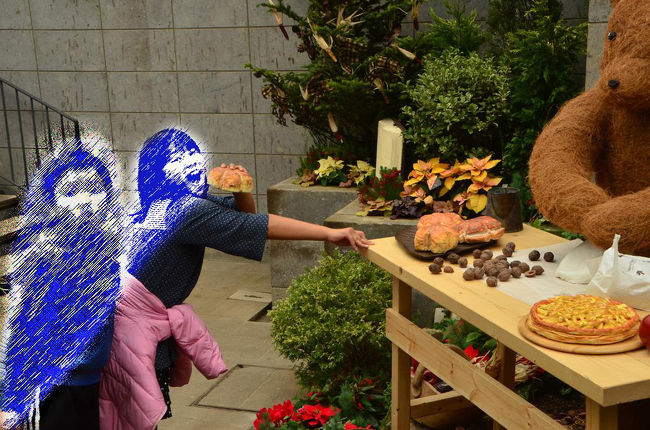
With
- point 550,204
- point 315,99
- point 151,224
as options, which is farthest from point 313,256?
point 151,224

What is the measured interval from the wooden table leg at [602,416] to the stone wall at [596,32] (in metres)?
3.07

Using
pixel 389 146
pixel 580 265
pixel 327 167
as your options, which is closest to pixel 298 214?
pixel 327 167

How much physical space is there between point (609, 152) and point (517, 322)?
3.13 feet

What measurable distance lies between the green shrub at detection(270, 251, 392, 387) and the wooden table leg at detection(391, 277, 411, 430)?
814 millimetres

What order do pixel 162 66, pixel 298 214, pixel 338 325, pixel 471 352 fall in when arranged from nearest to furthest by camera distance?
pixel 471 352 < pixel 338 325 < pixel 298 214 < pixel 162 66

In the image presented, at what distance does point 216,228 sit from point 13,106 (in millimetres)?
6735

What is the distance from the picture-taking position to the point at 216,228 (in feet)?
8.62

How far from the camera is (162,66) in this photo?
7.76 meters

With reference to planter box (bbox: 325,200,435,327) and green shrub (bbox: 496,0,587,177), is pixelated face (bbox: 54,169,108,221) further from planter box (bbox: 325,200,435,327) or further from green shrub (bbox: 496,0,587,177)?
green shrub (bbox: 496,0,587,177)

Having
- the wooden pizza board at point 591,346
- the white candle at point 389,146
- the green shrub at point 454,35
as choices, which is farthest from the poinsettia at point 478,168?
the wooden pizza board at point 591,346

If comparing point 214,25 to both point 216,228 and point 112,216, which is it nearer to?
point 216,228

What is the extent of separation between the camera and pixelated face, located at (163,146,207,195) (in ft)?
5.70

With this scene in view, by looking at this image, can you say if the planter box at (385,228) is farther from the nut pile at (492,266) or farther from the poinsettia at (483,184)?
the nut pile at (492,266)

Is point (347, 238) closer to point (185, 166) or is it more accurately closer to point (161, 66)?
point (185, 166)
